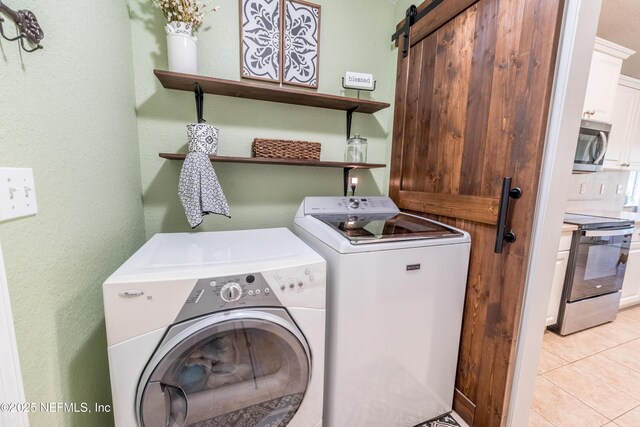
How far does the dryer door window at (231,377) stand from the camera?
0.84 metres

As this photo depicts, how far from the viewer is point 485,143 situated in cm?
124

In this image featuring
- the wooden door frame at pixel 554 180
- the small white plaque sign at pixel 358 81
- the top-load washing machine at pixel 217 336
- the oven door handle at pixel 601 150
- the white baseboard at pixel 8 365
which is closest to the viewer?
the white baseboard at pixel 8 365

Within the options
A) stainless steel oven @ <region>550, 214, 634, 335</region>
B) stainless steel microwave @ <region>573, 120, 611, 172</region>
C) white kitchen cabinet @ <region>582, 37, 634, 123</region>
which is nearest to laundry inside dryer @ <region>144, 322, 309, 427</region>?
stainless steel oven @ <region>550, 214, 634, 335</region>

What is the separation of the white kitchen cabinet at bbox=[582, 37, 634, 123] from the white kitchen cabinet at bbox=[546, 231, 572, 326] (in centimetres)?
107

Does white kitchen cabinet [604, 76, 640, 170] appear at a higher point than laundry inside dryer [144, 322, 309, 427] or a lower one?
higher

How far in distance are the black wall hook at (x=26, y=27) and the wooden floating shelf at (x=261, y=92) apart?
2.06 feet

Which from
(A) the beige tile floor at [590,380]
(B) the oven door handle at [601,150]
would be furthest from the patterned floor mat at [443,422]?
(B) the oven door handle at [601,150]

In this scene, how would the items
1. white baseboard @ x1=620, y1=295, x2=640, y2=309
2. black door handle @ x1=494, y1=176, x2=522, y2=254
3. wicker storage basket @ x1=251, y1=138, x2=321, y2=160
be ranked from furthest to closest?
white baseboard @ x1=620, y1=295, x2=640, y2=309
wicker storage basket @ x1=251, y1=138, x2=321, y2=160
black door handle @ x1=494, y1=176, x2=522, y2=254

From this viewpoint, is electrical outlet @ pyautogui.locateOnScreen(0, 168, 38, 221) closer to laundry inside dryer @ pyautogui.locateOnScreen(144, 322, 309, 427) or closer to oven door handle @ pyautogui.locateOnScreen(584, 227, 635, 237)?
laundry inside dryer @ pyautogui.locateOnScreen(144, 322, 309, 427)

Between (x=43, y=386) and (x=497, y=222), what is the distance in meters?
1.65

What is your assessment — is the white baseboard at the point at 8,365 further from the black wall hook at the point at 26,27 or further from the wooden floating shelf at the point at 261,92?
the wooden floating shelf at the point at 261,92

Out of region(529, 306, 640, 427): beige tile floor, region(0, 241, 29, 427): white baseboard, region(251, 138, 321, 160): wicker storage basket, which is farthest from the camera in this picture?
region(251, 138, 321, 160): wicker storage basket

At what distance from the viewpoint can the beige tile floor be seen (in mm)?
1439

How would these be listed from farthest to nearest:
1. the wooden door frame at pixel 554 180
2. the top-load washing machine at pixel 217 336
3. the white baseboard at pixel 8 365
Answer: the wooden door frame at pixel 554 180
the top-load washing machine at pixel 217 336
the white baseboard at pixel 8 365
